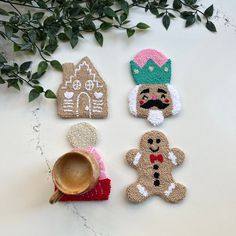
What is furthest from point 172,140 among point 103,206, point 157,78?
point 103,206

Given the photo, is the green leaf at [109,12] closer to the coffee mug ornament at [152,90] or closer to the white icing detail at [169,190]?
the coffee mug ornament at [152,90]

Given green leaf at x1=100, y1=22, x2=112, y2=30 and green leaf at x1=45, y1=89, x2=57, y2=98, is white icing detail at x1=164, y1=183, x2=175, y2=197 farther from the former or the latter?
green leaf at x1=100, y1=22, x2=112, y2=30

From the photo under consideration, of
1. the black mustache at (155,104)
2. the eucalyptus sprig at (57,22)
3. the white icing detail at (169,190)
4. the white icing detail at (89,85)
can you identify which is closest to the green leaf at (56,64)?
the eucalyptus sprig at (57,22)

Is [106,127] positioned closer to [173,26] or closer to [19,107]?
[19,107]

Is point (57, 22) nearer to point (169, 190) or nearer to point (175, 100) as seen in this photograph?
point (175, 100)

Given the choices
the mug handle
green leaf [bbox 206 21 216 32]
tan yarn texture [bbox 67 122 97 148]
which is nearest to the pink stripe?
green leaf [bbox 206 21 216 32]
